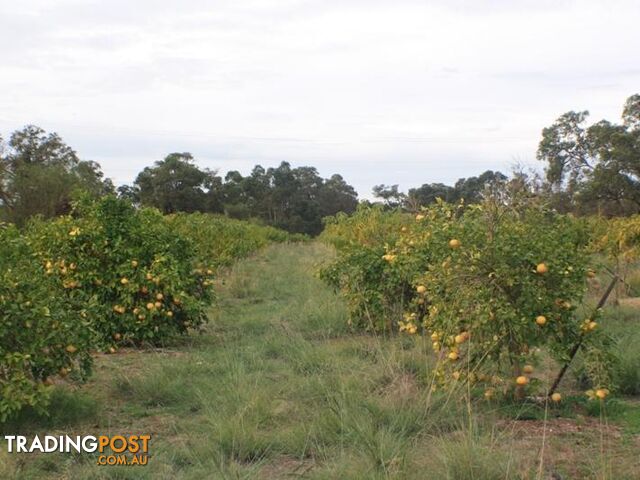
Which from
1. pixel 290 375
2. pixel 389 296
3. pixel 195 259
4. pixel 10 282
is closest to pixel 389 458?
pixel 290 375

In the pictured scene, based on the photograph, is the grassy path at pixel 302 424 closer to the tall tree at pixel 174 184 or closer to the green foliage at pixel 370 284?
the green foliage at pixel 370 284

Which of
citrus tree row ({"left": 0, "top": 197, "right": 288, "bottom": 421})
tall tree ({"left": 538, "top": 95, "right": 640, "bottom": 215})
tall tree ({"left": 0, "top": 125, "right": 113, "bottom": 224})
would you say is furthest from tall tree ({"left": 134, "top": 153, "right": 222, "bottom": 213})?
citrus tree row ({"left": 0, "top": 197, "right": 288, "bottom": 421})

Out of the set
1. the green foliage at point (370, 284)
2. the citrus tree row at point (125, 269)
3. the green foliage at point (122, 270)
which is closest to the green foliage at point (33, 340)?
the citrus tree row at point (125, 269)

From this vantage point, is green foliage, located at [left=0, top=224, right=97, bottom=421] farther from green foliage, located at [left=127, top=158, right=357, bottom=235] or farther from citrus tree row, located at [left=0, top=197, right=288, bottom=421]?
green foliage, located at [left=127, top=158, right=357, bottom=235]

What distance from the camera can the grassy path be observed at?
417cm

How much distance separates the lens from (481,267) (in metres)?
5.32

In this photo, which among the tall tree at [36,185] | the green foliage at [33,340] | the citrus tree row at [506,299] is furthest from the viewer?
the tall tree at [36,185]

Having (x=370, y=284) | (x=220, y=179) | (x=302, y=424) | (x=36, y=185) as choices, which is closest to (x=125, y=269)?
(x=370, y=284)

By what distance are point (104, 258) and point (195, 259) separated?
48.1 inches

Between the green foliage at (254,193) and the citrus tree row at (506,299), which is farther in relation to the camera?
the green foliage at (254,193)

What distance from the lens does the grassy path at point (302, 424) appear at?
417 centimetres

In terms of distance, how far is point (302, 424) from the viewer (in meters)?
4.96

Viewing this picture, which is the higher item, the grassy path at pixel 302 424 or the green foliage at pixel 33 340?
the green foliage at pixel 33 340

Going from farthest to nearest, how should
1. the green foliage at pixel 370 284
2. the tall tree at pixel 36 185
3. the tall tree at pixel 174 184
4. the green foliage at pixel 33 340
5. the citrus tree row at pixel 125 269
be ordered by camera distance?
the tall tree at pixel 174 184, the tall tree at pixel 36 185, the green foliage at pixel 370 284, the citrus tree row at pixel 125 269, the green foliage at pixel 33 340
